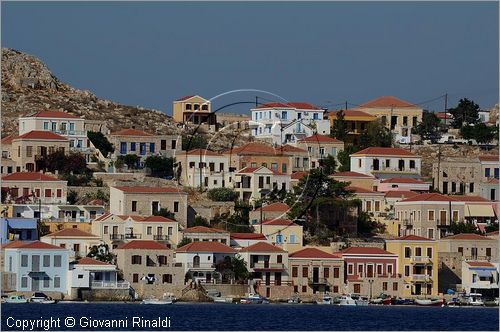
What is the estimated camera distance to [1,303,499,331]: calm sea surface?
8144 cm

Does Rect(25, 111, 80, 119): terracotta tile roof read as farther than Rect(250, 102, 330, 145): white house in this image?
No

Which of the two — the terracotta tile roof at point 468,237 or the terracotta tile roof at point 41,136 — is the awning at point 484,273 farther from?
the terracotta tile roof at point 41,136

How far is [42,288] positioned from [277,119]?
3832cm

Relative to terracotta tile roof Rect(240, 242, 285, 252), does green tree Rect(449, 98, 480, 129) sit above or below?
above

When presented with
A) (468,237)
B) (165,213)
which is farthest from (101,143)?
(468,237)

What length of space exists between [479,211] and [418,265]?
11.7 meters

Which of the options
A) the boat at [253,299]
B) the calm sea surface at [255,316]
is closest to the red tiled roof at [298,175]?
→ the calm sea surface at [255,316]

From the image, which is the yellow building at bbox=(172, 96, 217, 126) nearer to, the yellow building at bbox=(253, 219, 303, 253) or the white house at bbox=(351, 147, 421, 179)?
the white house at bbox=(351, 147, 421, 179)

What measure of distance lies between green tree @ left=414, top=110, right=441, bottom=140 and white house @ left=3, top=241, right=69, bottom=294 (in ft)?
144

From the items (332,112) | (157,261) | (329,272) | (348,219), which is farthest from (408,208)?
(332,112)

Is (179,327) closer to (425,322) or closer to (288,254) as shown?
(425,322)

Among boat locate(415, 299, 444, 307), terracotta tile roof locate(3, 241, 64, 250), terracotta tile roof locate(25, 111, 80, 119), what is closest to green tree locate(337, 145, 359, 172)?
terracotta tile roof locate(25, 111, 80, 119)

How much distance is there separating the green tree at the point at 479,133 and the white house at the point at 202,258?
125 ft

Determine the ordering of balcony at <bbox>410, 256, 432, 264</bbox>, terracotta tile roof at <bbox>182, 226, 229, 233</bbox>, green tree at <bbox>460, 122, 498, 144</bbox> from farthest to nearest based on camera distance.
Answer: green tree at <bbox>460, 122, 498, 144</bbox> → balcony at <bbox>410, 256, 432, 264</bbox> → terracotta tile roof at <bbox>182, 226, 229, 233</bbox>
